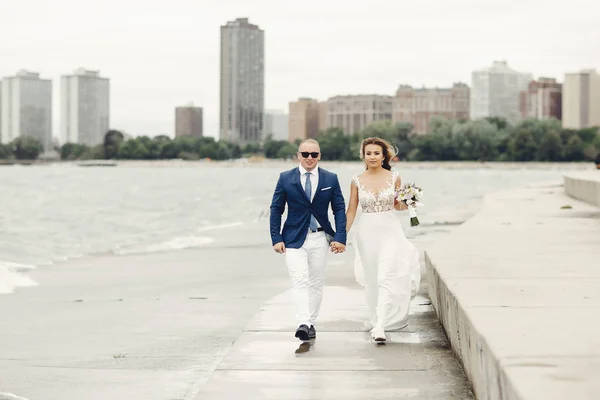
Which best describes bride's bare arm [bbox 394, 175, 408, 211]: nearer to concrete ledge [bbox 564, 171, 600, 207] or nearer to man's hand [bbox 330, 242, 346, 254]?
man's hand [bbox 330, 242, 346, 254]

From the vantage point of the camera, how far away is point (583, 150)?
190 metres

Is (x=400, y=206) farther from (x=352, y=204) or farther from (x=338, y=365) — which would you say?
(x=338, y=365)

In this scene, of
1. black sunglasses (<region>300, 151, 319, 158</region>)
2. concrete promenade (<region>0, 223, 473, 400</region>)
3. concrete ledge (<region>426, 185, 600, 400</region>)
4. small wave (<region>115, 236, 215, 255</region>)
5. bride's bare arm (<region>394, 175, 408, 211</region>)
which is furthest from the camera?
small wave (<region>115, 236, 215, 255</region>)

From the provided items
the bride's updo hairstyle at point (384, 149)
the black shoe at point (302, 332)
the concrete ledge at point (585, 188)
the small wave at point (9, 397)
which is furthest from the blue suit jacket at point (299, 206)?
the concrete ledge at point (585, 188)

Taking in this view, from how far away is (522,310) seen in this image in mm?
7051

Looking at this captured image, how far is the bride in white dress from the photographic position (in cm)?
848

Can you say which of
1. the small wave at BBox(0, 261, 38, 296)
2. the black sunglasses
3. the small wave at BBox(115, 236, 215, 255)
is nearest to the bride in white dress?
the black sunglasses

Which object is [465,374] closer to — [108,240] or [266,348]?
[266,348]

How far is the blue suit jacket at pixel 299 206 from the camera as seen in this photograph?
8.26 metres

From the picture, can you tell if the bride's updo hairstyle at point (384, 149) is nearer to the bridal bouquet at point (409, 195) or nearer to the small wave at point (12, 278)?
the bridal bouquet at point (409, 195)

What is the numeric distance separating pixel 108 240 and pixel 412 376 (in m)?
27.0

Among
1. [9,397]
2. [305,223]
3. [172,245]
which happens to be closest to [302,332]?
[305,223]

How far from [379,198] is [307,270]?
93 centimetres

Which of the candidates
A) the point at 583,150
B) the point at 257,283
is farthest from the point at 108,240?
the point at 583,150
